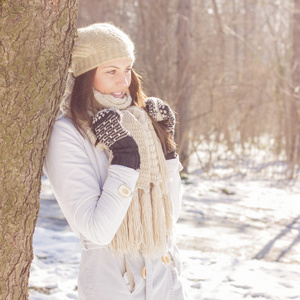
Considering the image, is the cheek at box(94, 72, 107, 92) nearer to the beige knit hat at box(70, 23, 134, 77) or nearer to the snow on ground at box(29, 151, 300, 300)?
the beige knit hat at box(70, 23, 134, 77)

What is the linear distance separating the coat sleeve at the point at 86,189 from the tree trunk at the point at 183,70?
8.00m

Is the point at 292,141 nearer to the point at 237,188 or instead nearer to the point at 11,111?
the point at 237,188

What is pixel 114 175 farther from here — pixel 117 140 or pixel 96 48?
pixel 96 48

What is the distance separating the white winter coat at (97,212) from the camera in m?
1.78

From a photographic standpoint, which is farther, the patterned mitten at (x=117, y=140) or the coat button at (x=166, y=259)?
the coat button at (x=166, y=259)

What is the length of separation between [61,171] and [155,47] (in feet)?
28.2

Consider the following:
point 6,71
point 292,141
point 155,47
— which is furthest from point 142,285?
point 292,141

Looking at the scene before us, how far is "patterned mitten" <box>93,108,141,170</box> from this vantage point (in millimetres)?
1853

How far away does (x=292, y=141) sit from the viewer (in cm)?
1099

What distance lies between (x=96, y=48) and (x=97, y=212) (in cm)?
77

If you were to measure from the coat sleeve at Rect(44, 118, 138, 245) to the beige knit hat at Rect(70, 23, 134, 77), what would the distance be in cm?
Result: 38

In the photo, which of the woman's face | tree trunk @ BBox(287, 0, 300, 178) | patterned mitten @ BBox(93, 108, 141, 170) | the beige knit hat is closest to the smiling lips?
the woman's face

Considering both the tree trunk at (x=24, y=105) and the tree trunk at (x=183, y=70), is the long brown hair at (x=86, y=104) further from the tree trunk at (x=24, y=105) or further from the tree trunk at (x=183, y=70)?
the tree trunk at (x=183, y=70)

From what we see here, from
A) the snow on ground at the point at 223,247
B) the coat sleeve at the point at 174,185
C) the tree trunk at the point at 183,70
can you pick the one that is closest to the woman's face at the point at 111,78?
the coat sleeve at the point at 174,185
